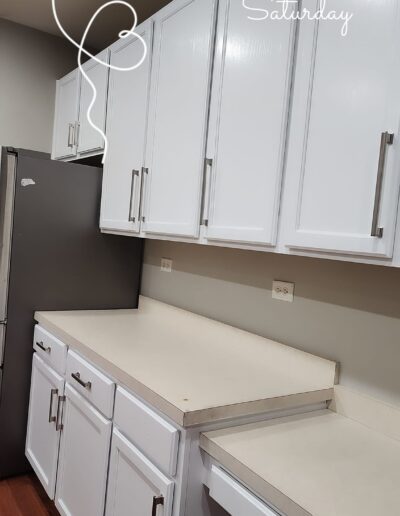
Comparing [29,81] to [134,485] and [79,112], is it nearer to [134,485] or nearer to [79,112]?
[79,112]

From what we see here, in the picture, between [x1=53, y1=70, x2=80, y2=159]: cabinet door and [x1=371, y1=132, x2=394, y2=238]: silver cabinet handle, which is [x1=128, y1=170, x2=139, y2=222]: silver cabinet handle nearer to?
[x1=53, y1=70, x2=80, y2=159]: cabinet door

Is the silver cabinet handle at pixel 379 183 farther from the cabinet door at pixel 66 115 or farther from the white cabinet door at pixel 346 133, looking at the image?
the cabinet door at pixel 66 115

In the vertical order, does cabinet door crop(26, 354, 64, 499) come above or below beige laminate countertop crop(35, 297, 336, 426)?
below

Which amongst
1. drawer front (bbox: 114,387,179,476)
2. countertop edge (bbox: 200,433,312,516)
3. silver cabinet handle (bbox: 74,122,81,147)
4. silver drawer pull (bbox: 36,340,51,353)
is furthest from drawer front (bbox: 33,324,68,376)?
silver cabinet handle (bbox: 74,122,81,147)

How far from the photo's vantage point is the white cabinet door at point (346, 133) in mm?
1032

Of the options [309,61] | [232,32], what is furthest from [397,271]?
[232,32]

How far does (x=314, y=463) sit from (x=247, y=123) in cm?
103

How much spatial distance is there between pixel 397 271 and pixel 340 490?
25.1 inches

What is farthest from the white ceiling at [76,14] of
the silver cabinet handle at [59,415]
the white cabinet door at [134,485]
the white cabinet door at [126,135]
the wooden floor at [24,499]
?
the wooden floor at [24,499]

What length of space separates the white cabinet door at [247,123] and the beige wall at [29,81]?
1.74 m

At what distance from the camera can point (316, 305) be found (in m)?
1.53

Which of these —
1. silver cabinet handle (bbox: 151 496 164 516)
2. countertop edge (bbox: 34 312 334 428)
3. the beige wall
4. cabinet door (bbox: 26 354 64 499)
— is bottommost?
cabinet door (bbox: 26 354 64 499)

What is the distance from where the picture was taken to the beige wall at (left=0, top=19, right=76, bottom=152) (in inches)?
108

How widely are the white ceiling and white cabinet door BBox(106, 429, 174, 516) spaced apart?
7.49ft
